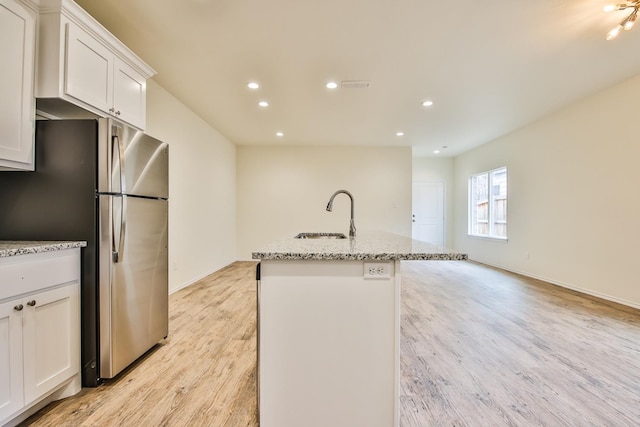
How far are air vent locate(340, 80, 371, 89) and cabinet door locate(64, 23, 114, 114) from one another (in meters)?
2.24

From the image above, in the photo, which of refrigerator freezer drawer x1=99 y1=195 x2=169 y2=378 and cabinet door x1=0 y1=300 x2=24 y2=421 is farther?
refrigerator freezer drawer x1=99 y1=195 x2=169 y2=378

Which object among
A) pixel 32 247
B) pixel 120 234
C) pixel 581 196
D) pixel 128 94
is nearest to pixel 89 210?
pixel 120 234

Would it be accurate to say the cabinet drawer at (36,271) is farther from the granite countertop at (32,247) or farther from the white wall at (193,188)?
the white wall at (193,188)

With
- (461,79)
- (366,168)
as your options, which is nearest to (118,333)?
(461,79)

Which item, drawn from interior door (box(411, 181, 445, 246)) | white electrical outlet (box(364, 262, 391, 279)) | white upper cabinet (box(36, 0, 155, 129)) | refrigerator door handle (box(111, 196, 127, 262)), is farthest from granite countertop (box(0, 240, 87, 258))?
interior door (box(411, 181, 445, 246))

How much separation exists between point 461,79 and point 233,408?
371 cm

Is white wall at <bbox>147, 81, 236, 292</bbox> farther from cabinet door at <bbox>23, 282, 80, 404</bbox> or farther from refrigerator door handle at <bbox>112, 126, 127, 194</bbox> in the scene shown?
cabinet door at <bbox>23, 282, 80, 404</bbox>

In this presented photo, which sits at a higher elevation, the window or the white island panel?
the window

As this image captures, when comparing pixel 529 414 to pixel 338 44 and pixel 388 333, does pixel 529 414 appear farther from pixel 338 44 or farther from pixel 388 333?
pixel 338 44

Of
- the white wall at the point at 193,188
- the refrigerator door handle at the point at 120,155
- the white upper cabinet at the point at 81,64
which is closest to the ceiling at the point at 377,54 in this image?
the white wall at the point at 193,188

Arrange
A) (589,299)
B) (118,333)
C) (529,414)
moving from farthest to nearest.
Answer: (589,299) < (118,333) < (529,414)

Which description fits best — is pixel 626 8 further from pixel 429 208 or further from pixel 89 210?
pixel 429 208

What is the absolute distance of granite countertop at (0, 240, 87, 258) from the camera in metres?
1.34

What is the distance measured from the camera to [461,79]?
324 centimetres
